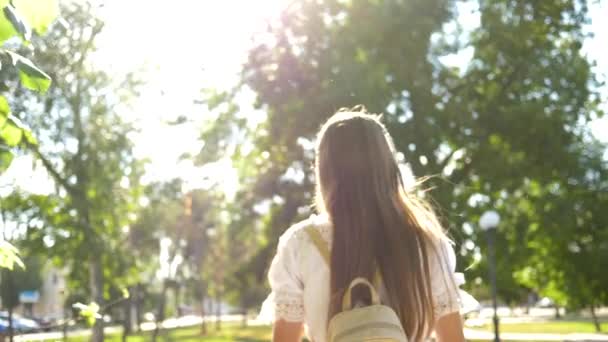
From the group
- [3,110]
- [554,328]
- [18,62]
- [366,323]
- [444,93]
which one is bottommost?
[554,328]

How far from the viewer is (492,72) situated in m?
25.0

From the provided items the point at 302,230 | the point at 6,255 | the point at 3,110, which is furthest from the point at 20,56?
the point at 302,230

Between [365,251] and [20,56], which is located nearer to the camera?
[365,251]

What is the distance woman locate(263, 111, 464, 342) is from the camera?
2.70 m

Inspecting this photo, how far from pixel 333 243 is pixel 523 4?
76.6 ft

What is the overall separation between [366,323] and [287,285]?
14.2 inches

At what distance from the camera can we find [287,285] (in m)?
2.78

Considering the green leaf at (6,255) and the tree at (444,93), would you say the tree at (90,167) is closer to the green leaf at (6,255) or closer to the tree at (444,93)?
the tree at (444,93)

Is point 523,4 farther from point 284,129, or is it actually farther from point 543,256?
point 543,256

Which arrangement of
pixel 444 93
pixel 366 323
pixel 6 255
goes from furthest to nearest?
1. pixel 444 93
2. pixel 6 255
3. pixel 366 323

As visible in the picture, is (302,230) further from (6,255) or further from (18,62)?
(6,255)

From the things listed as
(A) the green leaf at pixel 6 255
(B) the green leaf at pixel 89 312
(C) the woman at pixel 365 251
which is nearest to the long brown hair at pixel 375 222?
(C) the woman at pixel 365 251

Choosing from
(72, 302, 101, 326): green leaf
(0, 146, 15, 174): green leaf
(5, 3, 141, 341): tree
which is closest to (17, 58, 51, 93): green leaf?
(0, 146, 15, 174): green leaf

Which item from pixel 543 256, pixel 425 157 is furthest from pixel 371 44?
pixel 543 256
